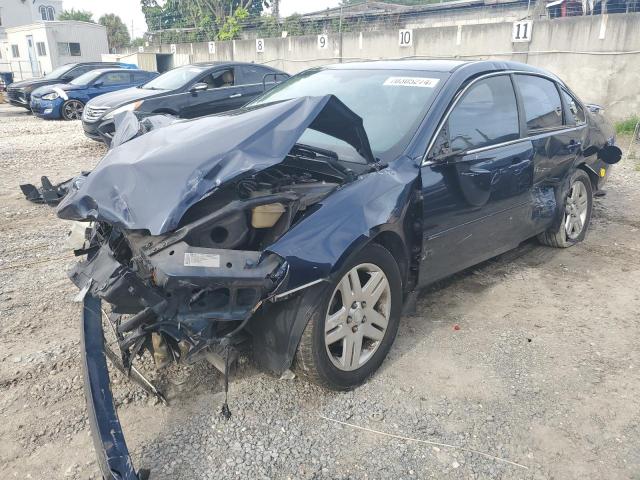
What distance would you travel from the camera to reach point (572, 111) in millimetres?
4844

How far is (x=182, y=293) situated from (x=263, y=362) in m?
0.62

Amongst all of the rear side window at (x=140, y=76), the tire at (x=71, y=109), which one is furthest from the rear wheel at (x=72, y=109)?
the rear side window at (x=140, y=76)

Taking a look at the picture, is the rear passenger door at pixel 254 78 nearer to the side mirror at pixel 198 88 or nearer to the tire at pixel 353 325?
the side mirror at pixel 198 88

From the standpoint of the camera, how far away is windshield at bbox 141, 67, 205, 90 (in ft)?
32.5

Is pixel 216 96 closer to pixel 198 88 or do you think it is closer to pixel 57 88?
pixel 198 88

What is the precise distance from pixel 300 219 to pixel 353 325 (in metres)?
0.68

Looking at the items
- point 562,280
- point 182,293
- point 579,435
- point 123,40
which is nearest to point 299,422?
point 182,293

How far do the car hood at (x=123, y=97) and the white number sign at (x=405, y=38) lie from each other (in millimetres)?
8080

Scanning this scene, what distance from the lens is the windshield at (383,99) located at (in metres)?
3.24

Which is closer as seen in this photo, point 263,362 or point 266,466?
point 266,466

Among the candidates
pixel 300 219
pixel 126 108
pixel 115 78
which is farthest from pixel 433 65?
pixel 115 78

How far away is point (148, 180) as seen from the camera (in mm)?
2504

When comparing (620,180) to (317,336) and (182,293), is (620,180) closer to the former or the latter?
(317,336)

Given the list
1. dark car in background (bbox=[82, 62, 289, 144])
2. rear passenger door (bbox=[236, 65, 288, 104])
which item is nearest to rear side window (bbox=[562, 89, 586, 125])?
dark car in background (bbox=[82, 62, 289, 144])
